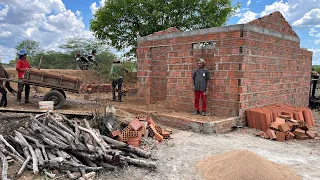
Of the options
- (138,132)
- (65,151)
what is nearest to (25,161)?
(65,151)

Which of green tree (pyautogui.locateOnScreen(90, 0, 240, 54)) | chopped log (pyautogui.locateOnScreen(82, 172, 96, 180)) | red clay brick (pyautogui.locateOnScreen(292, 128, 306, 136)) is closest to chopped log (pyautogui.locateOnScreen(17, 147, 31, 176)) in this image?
chopped log (pyautogui.locateOnScreen(82, 172, 96, 180))

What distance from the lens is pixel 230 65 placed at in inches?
311

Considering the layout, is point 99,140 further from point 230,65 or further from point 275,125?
point 275,125

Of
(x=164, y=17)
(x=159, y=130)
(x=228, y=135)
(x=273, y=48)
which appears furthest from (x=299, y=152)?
(x=164, y=17)

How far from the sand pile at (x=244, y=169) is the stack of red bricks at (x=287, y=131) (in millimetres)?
2361

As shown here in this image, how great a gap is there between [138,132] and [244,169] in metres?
2.53

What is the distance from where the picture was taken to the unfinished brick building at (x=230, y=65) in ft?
25.9

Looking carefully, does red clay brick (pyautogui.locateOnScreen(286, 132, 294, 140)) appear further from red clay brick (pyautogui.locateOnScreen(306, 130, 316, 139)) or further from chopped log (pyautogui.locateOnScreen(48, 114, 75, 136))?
chopped log (pyautogui.locateOnScreen(48, 114, 75, 136))

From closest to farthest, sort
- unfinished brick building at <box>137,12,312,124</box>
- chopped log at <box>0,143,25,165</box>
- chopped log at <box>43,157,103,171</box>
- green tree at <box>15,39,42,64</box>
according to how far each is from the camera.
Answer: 1. chopped log at <box>43,157,103,171</box>
2. chopped log at <box>0,143,25,165</box>
3. unfinished brick building at <box>137,12,312,124</box>
4. green tree at <box>15,39,42,64</box>

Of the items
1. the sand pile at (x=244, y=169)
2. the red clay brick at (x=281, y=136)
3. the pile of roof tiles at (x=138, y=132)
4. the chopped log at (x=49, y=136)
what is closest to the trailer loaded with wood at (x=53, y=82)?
the pile of roof tiles at (x=138, y=132)

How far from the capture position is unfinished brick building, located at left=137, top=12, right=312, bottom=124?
7883 millimetres

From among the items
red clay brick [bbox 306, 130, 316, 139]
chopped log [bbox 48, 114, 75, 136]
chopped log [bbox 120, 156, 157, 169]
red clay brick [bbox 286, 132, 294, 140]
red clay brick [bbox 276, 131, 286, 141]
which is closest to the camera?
chopped log [bbox 120, 156, 157, 169]

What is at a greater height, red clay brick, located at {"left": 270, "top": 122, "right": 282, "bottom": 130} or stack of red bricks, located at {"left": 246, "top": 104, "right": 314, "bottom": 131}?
stack of red bricks, located at {"left": 246, "top": 104, "right": 314, "bottom": 131}

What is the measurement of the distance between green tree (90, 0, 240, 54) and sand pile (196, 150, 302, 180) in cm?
1329
